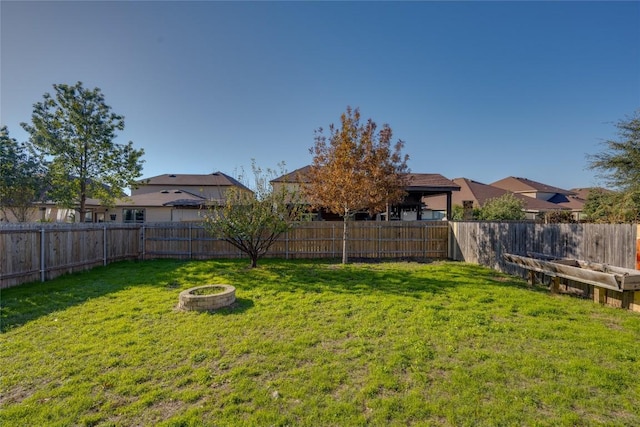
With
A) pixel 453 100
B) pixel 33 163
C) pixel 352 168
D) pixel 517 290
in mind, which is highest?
pixel 453 100

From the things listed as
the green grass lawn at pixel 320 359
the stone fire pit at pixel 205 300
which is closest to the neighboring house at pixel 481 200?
the green grass lawn at pixel 320 359

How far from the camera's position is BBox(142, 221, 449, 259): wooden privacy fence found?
1301 centimetres

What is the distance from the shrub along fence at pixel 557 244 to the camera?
6547mm

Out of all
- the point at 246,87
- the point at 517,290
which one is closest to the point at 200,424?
the point at 517,290

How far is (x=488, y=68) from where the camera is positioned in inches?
495

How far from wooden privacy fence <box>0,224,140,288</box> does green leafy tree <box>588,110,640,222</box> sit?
66.8 ft

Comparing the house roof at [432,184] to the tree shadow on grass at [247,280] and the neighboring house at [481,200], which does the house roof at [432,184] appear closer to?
the tree shadow on grass at [247,280]

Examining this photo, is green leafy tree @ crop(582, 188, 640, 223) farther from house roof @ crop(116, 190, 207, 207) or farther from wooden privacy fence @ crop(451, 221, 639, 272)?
house roof @ crop(116, 190, 207, 207)

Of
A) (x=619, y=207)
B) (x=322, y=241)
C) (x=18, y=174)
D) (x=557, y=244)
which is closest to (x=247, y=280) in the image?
(x=322, y=241)

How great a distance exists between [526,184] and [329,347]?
4449cm

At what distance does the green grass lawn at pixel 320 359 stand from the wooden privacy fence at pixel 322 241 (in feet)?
18.9

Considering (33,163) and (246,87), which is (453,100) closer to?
(246,87)

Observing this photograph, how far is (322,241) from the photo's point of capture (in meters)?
13.3

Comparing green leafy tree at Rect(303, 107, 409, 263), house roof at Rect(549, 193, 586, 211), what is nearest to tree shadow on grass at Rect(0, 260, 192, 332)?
green leafy tree at Rect(303, 107, 409, 263)
